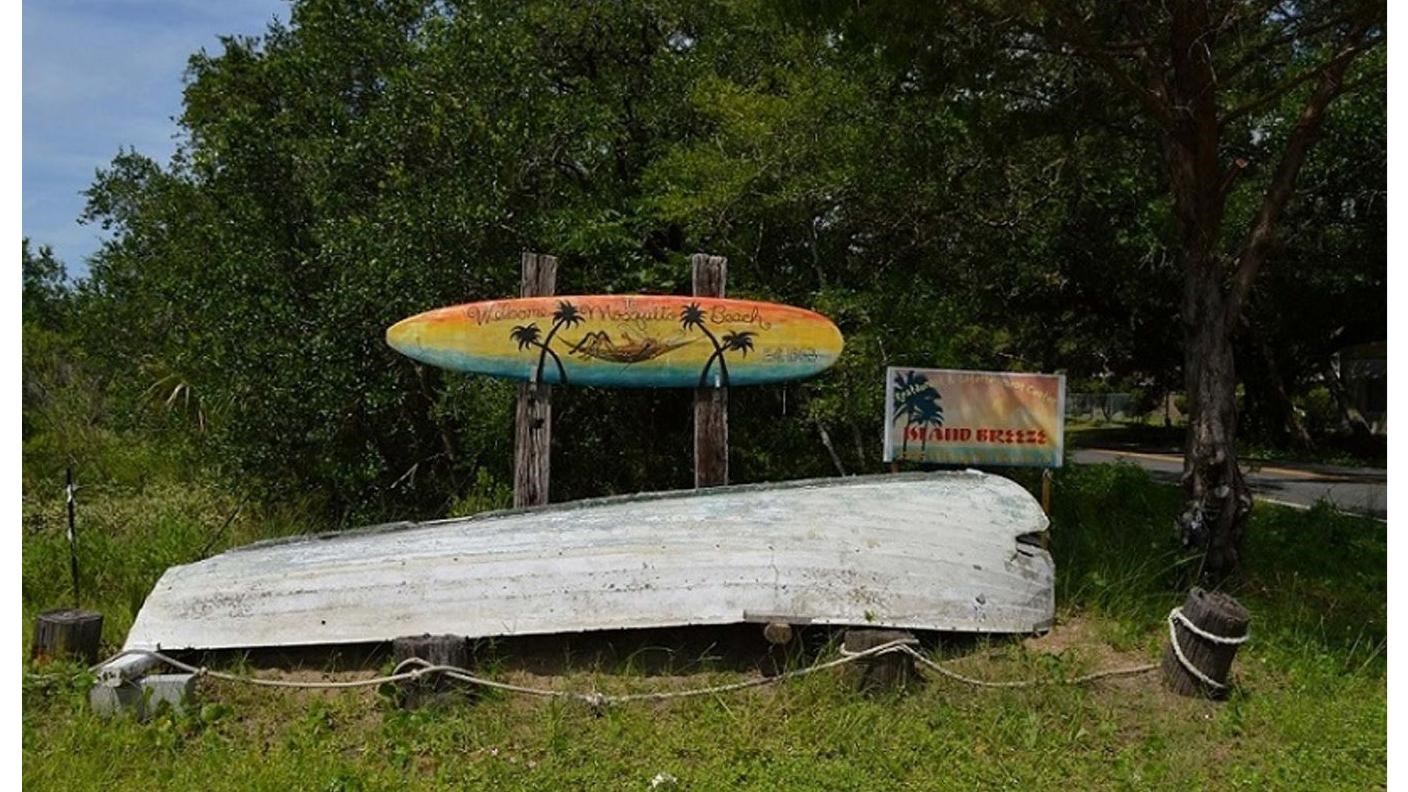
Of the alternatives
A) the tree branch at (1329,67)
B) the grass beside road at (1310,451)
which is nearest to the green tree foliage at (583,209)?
the tree branch at (1329,67)

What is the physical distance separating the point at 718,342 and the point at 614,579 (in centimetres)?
190

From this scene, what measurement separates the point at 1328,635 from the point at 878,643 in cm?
283

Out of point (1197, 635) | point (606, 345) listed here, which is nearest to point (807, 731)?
point (1197, 635)

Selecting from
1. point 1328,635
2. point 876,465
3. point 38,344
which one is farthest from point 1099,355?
point 38,344

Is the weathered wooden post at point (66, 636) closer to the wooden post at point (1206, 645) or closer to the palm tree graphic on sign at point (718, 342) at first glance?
the palm tree graphic on sign at point (718, 342)

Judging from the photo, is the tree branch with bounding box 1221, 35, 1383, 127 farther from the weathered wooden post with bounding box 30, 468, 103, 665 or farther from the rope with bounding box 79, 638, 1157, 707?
the weathered wooden post with bounding box 30, 468, 103, 665

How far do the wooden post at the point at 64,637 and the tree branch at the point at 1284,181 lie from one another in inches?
259

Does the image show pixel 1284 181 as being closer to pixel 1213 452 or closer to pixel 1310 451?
pixel 1213 452

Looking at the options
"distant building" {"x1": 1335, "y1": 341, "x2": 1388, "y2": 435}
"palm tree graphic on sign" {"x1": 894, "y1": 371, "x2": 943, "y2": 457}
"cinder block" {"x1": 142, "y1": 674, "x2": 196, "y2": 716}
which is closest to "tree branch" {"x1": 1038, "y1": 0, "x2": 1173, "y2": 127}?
"palm tree graphic on sign" {"x1": 894, "y1": 371, "x2": 943, "y2": 457}

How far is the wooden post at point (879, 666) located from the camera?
456 centimetres

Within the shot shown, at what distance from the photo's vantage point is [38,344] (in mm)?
15617

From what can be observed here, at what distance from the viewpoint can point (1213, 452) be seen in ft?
20.3

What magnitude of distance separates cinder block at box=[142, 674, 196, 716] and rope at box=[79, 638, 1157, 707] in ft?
0.52

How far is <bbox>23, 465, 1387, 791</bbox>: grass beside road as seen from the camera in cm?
394
